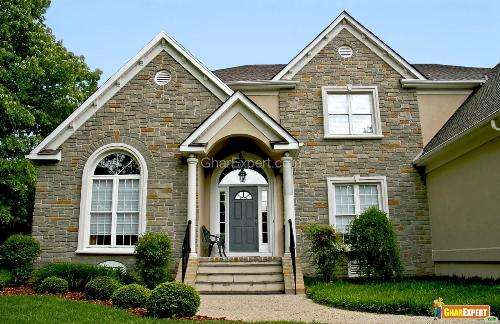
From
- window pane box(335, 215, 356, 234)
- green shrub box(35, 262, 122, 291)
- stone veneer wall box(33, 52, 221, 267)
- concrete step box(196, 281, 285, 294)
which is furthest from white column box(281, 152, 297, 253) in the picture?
green shrub box(35, 262, 122, 291)

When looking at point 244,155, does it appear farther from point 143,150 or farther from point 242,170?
point 143,150

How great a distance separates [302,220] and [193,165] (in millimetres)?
3638

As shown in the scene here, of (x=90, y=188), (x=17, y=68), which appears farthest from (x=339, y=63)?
(x=17, y=68)

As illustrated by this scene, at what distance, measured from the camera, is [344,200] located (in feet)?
43.5

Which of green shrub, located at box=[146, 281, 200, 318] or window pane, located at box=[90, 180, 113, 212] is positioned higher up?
window pane, located at box=[90, 180, 113, 212]

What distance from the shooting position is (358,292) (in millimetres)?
8719

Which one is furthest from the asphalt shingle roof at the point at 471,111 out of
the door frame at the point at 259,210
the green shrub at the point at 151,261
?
the green shrub at the point at 151,261

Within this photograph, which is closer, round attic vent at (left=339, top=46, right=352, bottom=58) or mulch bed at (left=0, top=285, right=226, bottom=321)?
mulch bed at (left=0, top=285, right=226, bottom=321)

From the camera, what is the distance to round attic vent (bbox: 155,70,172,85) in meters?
12.7

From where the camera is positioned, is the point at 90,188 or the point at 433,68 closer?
the point at 90,188

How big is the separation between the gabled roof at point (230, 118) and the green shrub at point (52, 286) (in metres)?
4.13

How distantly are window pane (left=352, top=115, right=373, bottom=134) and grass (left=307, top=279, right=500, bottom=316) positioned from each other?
5362 mm

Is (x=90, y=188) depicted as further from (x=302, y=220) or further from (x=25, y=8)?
(x=25, y=8)

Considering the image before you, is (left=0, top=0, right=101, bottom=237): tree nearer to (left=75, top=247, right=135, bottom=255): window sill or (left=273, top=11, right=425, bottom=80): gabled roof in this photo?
(left=75, top=247, right=135, bottom=255): window sill
